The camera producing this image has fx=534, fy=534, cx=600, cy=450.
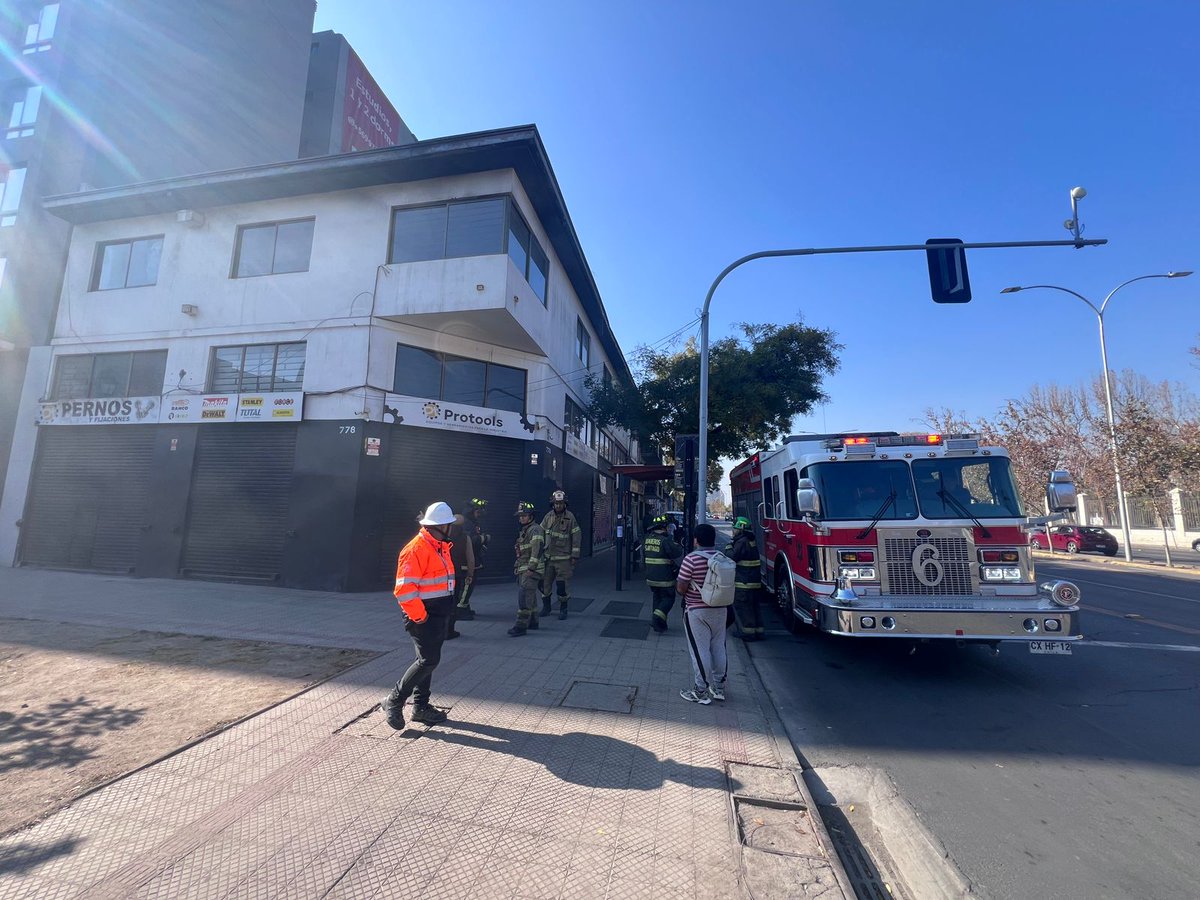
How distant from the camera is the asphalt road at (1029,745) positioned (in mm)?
3049

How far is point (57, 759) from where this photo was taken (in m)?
3.82

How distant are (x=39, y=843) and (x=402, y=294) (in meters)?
10.9

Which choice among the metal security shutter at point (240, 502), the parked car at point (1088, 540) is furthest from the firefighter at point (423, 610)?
the parked car at point (1088, 540)

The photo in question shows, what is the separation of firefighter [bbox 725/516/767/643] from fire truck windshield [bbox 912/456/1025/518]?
224 centimetres

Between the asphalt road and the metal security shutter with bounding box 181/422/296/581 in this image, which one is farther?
the metal security shutter with bounding box 181/422/296/581

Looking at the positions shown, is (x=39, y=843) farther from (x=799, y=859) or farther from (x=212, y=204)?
(x=212, y=204)

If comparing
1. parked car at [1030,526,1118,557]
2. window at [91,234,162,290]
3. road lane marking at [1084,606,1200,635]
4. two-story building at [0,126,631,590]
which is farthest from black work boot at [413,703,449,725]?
parked car at [1030,526,1118,557]

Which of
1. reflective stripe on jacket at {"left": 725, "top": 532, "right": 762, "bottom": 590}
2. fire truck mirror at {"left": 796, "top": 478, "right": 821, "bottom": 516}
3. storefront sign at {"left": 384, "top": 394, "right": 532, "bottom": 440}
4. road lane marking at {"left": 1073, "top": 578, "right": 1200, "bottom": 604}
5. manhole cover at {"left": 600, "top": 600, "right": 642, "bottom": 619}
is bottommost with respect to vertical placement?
manhole cover at {"left": 600, "top": 600, "right": 642, "bottom": 619}

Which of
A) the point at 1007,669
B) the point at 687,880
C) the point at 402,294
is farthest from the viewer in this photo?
the point at 402,294

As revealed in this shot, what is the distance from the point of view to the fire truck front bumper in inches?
217

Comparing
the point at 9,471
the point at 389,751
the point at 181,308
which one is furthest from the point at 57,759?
the point at 9,471

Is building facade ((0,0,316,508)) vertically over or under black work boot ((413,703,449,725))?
over

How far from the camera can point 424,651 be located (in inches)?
176

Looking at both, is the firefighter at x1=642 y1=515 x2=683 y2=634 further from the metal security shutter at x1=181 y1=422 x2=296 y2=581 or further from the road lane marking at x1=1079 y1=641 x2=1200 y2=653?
the metal security shutter at x1=181 y1=422 x2=296 y2=581
